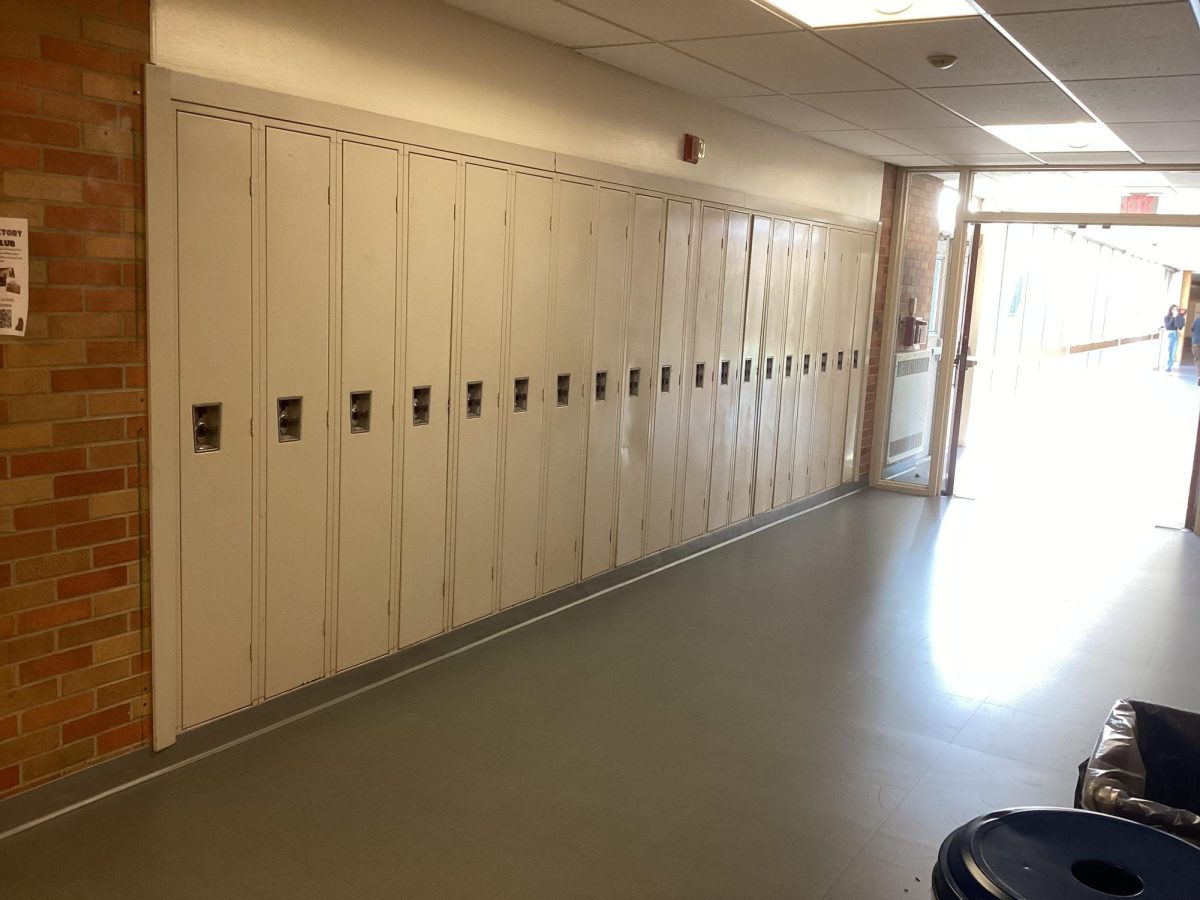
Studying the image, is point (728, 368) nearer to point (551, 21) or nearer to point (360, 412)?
point (551, 21)

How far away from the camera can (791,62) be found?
4.25 meters

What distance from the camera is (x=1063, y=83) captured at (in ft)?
14.0

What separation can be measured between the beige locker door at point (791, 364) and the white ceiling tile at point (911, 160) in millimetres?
1248

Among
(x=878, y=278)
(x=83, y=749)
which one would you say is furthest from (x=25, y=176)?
(x=878, y=278)

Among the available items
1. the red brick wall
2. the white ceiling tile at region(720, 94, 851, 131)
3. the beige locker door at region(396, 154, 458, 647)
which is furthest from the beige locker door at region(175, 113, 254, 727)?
the red brick wall

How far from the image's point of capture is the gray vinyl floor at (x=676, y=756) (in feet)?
8.54

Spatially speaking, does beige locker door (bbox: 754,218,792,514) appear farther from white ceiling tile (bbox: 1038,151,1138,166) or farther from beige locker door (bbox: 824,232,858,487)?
white ceiling tile (bbox: 1038,151,1138,166)

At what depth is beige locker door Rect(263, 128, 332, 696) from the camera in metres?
3.15

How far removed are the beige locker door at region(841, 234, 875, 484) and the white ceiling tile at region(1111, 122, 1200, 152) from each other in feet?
6.43

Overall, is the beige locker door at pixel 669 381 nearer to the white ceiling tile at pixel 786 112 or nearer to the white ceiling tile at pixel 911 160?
the white ceiling tile at pixel 786 112

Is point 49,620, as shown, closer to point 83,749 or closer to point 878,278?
point 83,749

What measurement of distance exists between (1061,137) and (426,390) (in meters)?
4.25

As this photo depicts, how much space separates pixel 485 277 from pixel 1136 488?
7.20 metres

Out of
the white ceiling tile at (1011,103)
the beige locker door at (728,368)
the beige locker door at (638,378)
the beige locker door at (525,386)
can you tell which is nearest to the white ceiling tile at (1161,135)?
the white ceiling tile at (1011,103)
